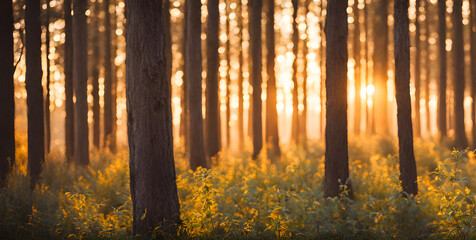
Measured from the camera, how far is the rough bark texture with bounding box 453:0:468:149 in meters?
17.6

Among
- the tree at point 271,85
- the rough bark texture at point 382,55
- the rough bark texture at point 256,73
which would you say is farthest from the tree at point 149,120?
the rough bark texture at point 382,55

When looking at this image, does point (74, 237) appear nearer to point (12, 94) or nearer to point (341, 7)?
point (12, 94)

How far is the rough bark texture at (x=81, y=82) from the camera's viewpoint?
13.9m

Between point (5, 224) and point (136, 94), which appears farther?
point (5, 224)

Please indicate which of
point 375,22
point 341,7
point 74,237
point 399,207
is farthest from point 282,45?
point 74,237

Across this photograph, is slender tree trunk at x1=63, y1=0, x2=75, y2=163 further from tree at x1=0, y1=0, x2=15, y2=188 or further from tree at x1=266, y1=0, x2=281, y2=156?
tree at x1=266, y1=0, x2=281, y2=156

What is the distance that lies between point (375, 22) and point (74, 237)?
22377 mm

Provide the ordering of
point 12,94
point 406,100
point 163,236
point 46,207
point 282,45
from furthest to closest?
point 282,45
point 12,94
point 406,100
point 46,207
point 163,236

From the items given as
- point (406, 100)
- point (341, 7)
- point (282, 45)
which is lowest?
point (406, 100)

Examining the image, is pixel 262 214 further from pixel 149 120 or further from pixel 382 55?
pixel 382 55

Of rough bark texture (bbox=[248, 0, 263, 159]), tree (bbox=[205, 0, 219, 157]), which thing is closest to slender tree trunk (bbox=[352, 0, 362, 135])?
rough bark texture (bbox=[248, 0, 263, 159])

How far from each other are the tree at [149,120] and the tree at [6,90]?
17.5 feet

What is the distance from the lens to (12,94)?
985 cm

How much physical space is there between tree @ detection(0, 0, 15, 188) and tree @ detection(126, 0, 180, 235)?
17.5ft
